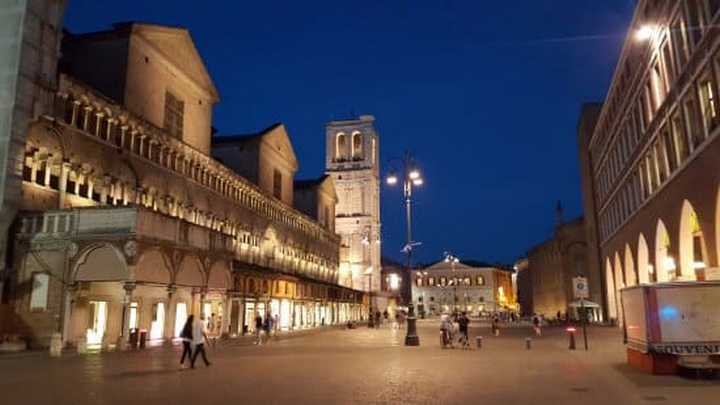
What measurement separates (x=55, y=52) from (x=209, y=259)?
545 inches

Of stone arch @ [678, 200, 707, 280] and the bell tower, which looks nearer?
stone arch @ [678, 200, 707, 280]

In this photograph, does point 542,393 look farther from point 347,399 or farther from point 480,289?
point 480,289

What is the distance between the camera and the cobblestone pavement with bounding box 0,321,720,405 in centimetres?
1214

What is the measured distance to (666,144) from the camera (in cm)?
3077

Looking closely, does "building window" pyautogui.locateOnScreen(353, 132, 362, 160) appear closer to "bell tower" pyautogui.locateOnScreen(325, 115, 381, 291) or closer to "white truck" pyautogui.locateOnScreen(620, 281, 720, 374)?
"bell tower" pyautogui.locateOnScreen(325, 115, 381, 291)

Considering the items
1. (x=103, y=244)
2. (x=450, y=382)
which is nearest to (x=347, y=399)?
(x=450, y=382)

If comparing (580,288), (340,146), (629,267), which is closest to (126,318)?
(580,288)

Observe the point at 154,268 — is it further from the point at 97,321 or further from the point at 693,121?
the point at 693,121

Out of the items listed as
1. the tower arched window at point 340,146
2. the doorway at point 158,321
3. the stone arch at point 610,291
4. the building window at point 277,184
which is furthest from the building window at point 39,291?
the tower arched window at point 340,146

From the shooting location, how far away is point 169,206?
38.4 meters

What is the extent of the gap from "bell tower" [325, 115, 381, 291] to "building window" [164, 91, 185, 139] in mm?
47955

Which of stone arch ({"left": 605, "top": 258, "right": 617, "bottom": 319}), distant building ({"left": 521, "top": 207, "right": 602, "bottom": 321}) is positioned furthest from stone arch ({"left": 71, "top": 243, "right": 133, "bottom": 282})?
distant building ({"left": 521, "top": 207, "right": 602, "bottom": 321})

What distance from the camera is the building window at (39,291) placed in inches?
1077

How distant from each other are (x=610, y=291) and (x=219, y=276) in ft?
135
